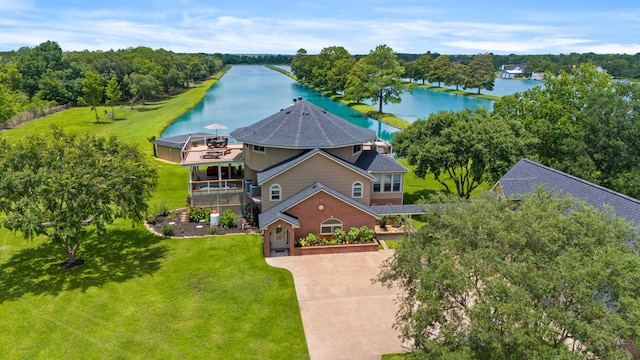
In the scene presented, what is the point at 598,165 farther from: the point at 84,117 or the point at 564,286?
the point at 84,117

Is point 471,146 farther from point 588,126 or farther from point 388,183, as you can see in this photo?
point 588,126

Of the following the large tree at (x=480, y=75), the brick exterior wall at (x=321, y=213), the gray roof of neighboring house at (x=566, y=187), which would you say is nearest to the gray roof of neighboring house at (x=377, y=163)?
the brick exterior wall at (x=321, y=213)

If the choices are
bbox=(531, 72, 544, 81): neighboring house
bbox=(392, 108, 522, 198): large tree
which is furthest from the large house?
bbox=(531, 72, 544, 81): neighboring house

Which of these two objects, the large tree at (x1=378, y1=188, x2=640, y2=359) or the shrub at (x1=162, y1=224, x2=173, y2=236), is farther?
the shrub at (x1=162, y1=224, x2=173, y2=236)

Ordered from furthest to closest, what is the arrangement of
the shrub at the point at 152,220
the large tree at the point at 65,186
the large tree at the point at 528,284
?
the shrub at the point at 152,220 < the large tree at the point at 65,186 < the large tree at the point at 528,284

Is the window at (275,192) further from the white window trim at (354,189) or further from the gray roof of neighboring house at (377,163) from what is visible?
the gray roof of neighboring house at (377,163)

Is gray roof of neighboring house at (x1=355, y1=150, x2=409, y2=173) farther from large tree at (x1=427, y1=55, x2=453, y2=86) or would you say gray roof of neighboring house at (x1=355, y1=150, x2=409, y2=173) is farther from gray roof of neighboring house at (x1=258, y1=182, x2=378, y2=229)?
large tree at (x1=427, y1=55, x2=453, y2=86)
